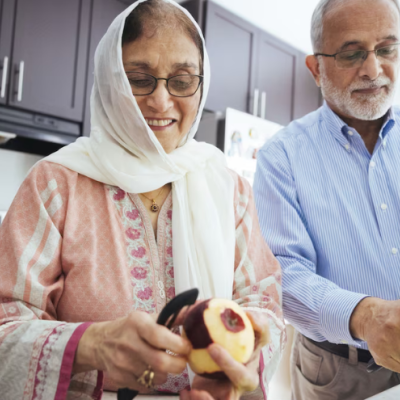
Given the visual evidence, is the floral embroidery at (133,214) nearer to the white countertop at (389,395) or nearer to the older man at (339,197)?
the older man at (339,197)

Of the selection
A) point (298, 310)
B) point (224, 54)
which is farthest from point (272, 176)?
point (224, 54)

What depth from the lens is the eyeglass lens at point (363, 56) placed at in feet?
4.13

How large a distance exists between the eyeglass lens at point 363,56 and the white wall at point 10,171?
221 cm

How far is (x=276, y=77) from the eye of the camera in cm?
378

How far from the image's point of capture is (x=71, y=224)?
2.59 ft

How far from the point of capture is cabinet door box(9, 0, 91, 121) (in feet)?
Answer: 8.32

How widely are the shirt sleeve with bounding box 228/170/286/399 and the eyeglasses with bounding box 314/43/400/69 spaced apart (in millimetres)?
540

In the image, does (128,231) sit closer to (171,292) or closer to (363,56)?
(171,292)

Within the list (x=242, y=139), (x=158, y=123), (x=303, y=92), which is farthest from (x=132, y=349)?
(x=303, y=92)

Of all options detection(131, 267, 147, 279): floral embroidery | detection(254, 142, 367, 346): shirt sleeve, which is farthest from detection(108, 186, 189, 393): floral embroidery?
detection(254, 142, 367, 346): shirt sleeve

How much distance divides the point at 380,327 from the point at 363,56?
75cm

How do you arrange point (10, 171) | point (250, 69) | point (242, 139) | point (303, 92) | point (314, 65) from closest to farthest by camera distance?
1. point (314, 65)
2. point (10, 171)
3. point (242, 139)
4. point (250, 69)
5. point (303, 92)

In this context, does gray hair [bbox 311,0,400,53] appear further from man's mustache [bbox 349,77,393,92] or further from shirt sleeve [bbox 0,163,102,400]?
shirt sleeve [bbox 0,163,102,400]

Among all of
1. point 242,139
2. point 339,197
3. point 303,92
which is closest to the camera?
point 339,197
